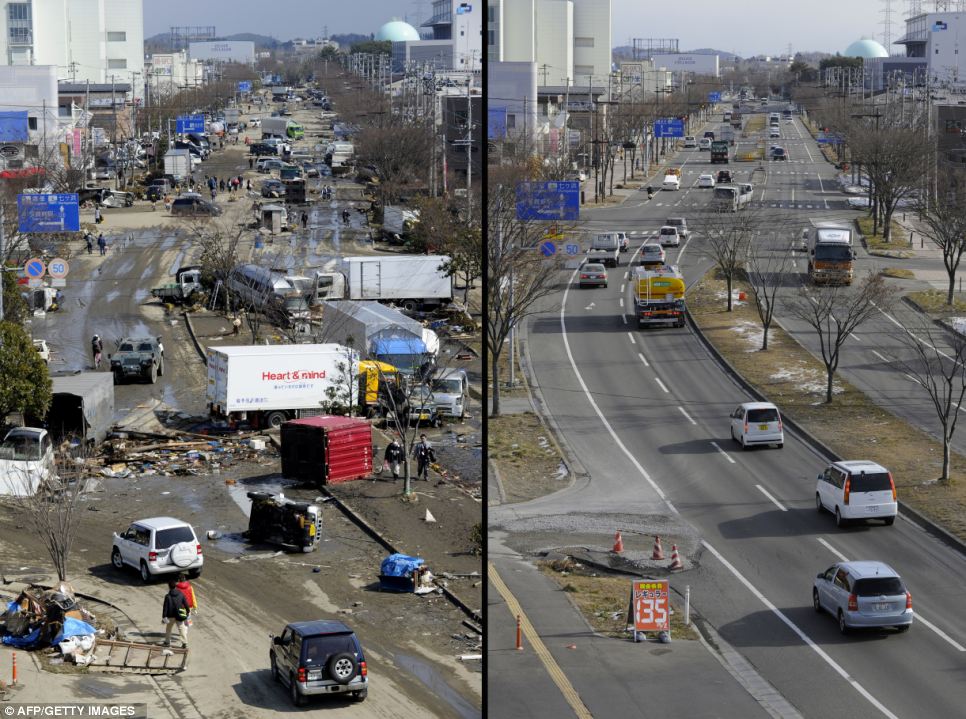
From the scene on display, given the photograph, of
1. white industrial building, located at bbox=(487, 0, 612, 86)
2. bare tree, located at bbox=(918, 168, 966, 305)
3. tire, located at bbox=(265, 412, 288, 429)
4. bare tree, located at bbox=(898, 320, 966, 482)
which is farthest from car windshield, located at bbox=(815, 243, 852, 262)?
white industrial building, located at bbox=(487, 0, 612, 86)

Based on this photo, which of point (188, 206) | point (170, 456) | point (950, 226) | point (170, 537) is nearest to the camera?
point (170, 537)

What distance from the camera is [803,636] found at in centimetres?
1603

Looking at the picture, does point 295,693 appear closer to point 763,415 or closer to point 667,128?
point 763,415

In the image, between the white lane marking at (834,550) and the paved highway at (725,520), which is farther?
the white lane marking at (834,550)

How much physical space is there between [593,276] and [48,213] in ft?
121

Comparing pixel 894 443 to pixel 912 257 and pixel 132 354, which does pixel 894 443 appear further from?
pixel 912 257

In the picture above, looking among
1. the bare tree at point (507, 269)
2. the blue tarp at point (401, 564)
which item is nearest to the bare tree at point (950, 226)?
the bare tree at point (507, 269)

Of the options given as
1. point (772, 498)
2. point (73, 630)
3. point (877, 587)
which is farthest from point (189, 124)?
point (772, 498)

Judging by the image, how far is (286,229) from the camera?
85.8ft

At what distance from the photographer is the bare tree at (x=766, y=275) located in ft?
118

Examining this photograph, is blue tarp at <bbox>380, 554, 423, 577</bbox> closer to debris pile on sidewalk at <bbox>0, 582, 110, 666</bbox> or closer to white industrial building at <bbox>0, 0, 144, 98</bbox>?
debris pile on sidewalk at <bbox>0, 582, 110, 666</bbox>

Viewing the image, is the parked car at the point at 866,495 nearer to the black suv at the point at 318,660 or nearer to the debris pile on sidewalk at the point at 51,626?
the black suv at the point at 318,660

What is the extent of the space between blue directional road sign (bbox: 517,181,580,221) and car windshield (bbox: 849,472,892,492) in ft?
56.2

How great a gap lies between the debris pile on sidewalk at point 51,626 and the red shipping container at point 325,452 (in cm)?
334
